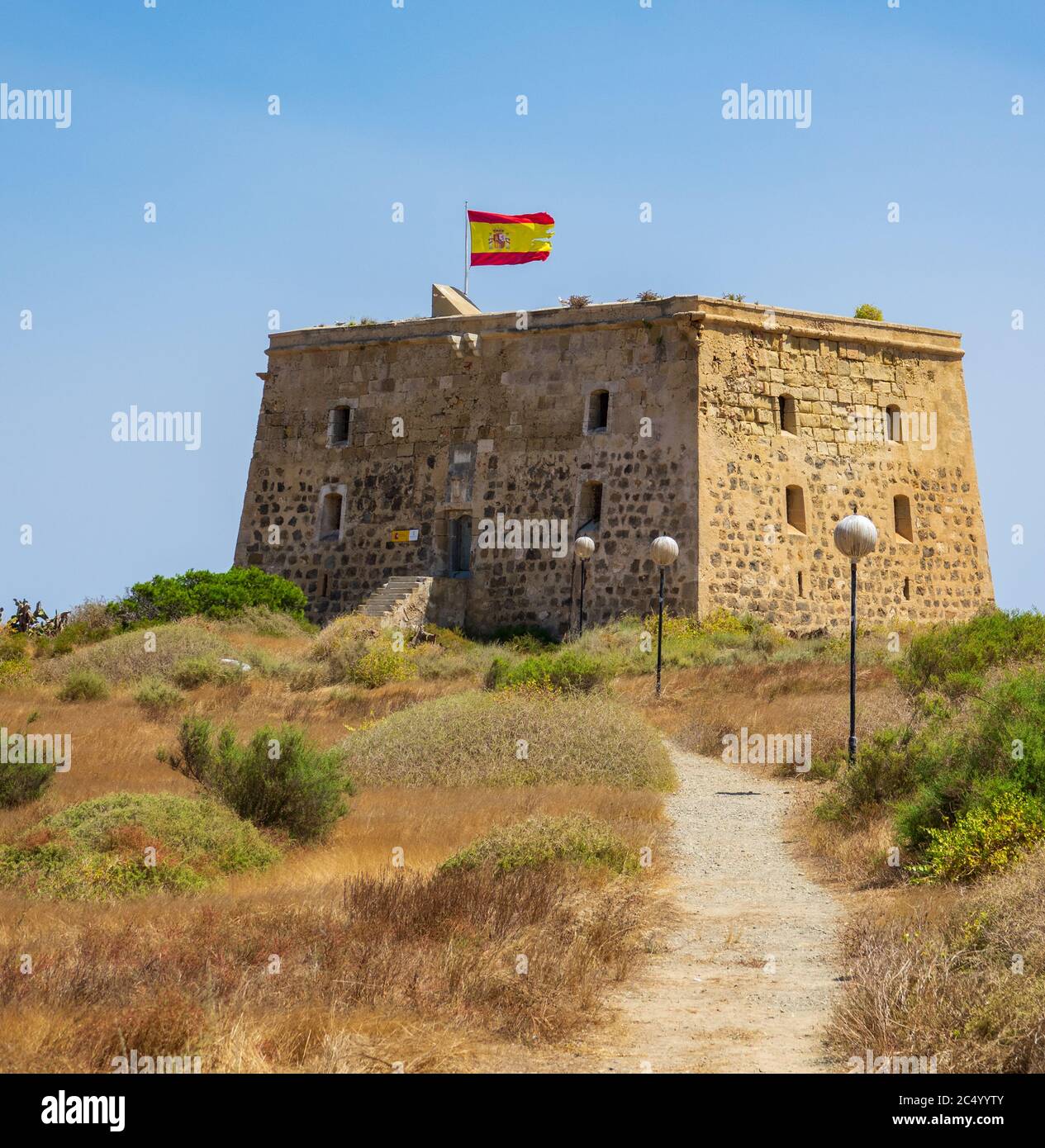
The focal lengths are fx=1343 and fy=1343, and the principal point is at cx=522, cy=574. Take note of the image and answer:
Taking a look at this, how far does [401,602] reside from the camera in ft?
96.0

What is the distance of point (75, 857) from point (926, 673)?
11491 millimetres

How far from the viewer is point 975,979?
245 inches

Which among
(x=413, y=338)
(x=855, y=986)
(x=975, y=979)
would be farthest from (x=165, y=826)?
(x=413, y=338)

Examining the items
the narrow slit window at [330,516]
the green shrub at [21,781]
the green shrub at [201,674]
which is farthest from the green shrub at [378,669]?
the green shrub at [21,781]

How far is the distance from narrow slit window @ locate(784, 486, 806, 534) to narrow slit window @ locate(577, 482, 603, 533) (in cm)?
413

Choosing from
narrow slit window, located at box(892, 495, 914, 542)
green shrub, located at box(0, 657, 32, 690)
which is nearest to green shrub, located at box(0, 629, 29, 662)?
green shrub, located at box(0, 657, 32, 690)

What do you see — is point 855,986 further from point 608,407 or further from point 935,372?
point 935,372

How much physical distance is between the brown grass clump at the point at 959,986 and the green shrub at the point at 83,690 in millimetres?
16637

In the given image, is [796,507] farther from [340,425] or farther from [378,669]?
[340,425]

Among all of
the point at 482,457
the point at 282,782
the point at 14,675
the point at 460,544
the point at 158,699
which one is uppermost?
the point at 482,457

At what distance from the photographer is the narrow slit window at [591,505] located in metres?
30.2

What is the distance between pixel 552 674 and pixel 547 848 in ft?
36.3

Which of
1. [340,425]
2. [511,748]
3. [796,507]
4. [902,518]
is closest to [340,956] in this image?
[511,748]

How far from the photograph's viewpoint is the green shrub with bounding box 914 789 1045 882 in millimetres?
8836
